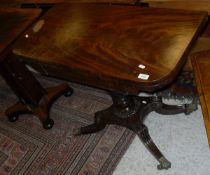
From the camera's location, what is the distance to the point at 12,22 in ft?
5.63

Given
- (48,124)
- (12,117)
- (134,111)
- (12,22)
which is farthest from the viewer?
(12,117)

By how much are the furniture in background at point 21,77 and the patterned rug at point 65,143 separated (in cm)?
9

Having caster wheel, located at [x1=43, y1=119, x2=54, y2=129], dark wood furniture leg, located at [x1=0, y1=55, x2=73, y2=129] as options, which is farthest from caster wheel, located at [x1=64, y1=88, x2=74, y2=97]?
caster wheel, located at [x1=43, y1=119, x2=54, y2=129]

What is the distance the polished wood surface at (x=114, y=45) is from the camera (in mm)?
1106

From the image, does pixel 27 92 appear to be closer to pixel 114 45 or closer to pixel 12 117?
pixel 12 117

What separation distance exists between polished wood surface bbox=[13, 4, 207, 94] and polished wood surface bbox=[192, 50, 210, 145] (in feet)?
0.53

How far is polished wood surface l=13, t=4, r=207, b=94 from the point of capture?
111 cm

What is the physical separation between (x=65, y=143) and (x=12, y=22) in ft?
3.07

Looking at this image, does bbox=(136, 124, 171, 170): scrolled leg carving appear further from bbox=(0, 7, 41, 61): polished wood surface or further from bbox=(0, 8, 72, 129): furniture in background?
bbox=(0, 7, 41, 61): polished wood surface

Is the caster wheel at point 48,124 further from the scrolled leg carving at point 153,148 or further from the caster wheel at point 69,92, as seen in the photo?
the scrolled leg carving at point 153,148

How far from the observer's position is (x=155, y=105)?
1.89 meters

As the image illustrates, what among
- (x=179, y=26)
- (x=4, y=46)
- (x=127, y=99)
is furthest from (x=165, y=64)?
(x=4, y=46)

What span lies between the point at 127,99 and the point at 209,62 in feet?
2.18

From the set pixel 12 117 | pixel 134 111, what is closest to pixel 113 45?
pixel 134 111
